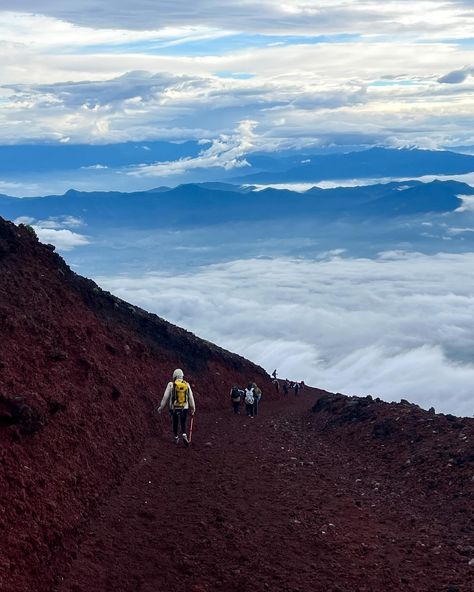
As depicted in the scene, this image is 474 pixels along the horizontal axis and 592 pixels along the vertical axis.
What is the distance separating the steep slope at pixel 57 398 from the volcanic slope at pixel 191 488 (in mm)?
35

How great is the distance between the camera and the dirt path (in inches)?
371

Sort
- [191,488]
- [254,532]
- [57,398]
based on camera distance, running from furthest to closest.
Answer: [57,398] < [191,488] < [254,532]

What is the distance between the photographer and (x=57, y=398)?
46.1ft

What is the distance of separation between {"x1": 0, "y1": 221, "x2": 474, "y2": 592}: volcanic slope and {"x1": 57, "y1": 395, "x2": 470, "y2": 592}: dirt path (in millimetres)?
31

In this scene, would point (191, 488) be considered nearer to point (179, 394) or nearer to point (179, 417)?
point (179, 394)

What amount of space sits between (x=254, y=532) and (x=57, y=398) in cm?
476

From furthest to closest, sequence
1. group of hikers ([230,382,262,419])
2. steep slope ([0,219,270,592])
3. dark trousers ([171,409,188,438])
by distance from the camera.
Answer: group of hikers ([230,382,262,419]) → dark trousers ([171,409,188,438]) → steep slope ([0,219,270,592])

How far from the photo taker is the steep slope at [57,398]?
966 centimetres

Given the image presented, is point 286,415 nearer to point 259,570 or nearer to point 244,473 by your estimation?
point 244,473

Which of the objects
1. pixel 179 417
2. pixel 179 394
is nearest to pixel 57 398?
pixel 179 394

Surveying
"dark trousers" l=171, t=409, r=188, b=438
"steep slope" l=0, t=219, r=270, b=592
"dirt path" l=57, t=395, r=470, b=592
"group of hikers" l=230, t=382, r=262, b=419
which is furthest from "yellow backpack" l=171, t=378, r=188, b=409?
"group of hikers" l=230, t=382, r=262, b=419

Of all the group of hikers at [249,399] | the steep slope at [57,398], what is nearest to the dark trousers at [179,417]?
the steep slope at [57,398]

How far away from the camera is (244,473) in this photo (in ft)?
47.5

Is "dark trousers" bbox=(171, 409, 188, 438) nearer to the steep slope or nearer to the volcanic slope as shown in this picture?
the volcanic slope
